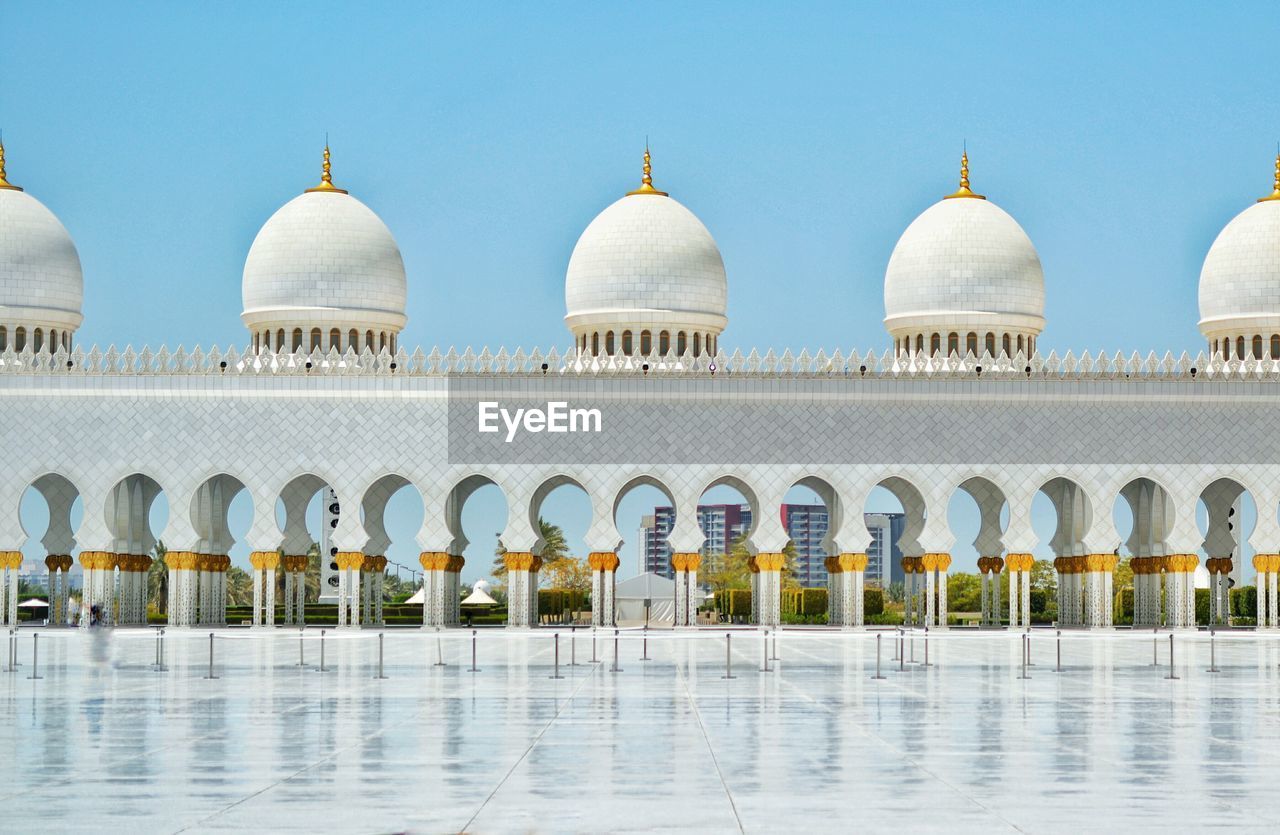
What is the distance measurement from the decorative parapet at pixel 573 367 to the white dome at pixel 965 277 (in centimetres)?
158

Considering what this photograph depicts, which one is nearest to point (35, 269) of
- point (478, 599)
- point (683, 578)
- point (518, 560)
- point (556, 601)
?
point (518, 560)

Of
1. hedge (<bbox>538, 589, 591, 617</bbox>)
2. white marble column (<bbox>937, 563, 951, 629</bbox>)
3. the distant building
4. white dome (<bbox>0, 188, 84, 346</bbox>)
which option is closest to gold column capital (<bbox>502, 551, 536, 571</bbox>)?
white marble column (<bbox>937, 563, 951, 629</bbox>)

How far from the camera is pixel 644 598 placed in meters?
53.9

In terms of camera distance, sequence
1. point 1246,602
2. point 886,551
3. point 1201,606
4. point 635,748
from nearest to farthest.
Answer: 1. point 635,748
2. point 1246,602
3. point 1201,606
4. point 886,551

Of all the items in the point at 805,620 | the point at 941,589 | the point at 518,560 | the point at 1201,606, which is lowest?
the point at 805,620

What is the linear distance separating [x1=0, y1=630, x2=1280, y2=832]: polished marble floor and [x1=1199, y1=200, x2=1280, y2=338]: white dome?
20.8 meters

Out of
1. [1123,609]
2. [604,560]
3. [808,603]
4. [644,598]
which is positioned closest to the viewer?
[604,560]

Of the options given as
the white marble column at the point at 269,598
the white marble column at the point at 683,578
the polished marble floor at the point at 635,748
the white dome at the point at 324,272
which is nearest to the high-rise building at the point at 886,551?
the white dome at the point at 324,272

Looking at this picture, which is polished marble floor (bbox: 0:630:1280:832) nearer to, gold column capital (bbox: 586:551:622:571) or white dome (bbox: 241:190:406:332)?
gold column capital (bbox: 586:551:622:571)

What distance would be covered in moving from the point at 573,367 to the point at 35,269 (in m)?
12.2

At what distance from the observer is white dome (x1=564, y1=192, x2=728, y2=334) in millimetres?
39219

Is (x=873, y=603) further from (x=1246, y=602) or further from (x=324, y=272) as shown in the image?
(x=324, y=272)

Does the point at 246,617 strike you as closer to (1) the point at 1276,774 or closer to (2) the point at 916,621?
(2) the point at 916,621

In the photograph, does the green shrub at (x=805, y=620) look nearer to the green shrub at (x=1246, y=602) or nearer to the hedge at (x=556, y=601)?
the hedge at (x=556, y=601)
